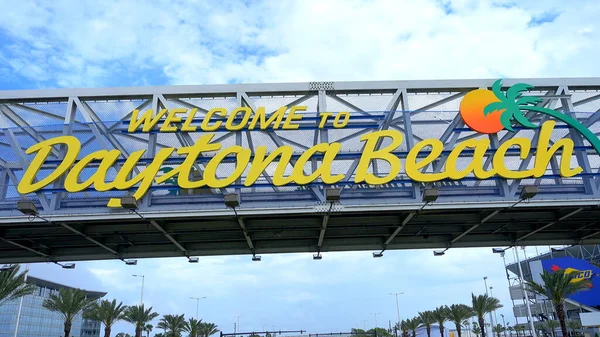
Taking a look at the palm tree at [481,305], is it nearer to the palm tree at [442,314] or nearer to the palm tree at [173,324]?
the palm tree at [442,314]

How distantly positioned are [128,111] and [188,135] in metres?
2.48

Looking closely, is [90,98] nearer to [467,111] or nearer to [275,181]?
[275,181]

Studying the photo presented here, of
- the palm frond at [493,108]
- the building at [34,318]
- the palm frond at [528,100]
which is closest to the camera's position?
the palm frond at [493,108]

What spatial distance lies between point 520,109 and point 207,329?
7146 cm

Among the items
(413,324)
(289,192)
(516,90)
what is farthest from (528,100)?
(413,324)

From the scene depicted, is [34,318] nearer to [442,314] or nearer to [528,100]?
[442,314]

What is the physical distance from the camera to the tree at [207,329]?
77.1 metres

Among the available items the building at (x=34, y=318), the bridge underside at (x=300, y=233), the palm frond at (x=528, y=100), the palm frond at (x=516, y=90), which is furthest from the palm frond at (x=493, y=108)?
the building at (x=34, y=318)

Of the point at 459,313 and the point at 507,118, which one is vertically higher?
the point at 507,118

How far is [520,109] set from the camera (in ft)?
55.7

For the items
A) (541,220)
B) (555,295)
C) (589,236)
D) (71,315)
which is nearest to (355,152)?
(541,220)

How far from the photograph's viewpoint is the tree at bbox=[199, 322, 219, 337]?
77062 millimetres

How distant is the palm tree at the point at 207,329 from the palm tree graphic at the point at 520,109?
68.5m

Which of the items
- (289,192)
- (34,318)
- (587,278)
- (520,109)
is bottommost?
(289,192)
